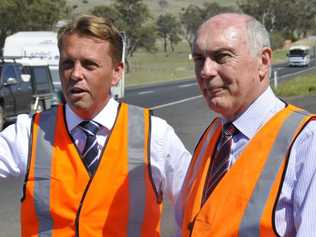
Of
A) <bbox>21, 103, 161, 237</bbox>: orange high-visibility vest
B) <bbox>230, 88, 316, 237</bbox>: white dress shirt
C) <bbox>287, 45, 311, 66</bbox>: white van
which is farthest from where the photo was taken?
<bbox>287, 45, 311, 66</bbox>: white van

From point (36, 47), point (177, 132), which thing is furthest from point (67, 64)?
point (36, 47)

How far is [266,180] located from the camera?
7.89ft

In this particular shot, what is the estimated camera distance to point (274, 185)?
2.38m

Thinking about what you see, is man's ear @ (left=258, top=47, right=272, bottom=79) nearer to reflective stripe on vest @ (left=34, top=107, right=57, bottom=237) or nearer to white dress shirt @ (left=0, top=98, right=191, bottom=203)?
white dress shirt @ (left=0, top=98, right=191, bottom=203)

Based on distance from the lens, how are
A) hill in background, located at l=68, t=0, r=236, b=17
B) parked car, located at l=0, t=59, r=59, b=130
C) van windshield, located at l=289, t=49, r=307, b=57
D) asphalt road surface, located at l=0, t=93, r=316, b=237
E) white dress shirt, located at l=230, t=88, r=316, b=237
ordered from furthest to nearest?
1. hill in background, located at l=68, t=0, r=236, b=17
2. van windshield, located at l=289, t=49, r=307, b=57
3. parked car, located at l=0, t=59, r=59, b=130
4. asphalt road surface, located at l=0, t=93, r=316, b=237
5. white dress shirt, located at l=230, t=88, r=316, b=237

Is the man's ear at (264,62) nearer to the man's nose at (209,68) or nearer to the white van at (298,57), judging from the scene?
the man's nose at (209,68)

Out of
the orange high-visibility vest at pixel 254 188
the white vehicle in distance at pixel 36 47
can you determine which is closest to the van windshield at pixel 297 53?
the white vehicle in distance at pixel 36 47

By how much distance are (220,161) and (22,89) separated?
17247mm

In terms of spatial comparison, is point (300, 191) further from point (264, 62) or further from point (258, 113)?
point (264, 62)

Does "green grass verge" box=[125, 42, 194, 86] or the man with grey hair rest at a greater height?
the man with grey hair

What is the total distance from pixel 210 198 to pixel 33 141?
985 millimetres

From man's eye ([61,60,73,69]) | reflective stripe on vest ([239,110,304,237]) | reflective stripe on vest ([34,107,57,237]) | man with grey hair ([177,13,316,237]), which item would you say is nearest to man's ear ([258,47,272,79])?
man with grey hair ([177,13,316,237])

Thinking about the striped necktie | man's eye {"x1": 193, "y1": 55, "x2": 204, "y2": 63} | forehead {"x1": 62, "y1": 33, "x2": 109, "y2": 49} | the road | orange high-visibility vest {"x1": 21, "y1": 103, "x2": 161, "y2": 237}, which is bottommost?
the road

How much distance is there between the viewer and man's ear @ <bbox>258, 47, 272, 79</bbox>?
2594mm
